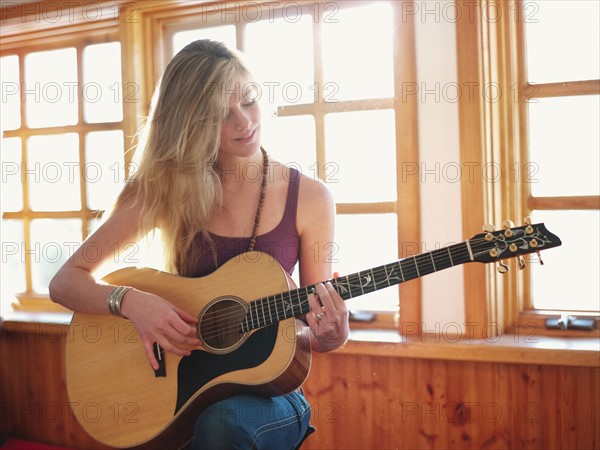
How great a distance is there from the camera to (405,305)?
2195 mm

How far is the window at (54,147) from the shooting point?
2.84 m

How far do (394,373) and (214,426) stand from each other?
0.86 meters

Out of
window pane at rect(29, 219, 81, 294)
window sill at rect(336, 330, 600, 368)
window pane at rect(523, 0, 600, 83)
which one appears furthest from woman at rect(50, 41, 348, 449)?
window pane at rect(29, 219, 81, 294)

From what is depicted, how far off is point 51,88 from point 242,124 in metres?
1.53

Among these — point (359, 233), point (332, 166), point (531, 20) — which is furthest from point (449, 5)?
point (359, 233)

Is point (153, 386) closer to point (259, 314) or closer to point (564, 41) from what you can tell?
point (259, 314)

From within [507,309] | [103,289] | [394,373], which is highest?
[103,289]

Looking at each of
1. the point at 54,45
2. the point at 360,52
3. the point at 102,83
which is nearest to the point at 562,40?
the point at 360,52

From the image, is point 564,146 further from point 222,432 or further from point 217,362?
point 222,432

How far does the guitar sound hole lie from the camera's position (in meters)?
1.59

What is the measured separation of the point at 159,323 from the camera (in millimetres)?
1617

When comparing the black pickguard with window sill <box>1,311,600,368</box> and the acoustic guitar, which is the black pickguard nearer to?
the acoustic guitar

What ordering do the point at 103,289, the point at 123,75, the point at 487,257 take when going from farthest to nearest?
the point at 123,75, the point at 103,289, the point at 487,257

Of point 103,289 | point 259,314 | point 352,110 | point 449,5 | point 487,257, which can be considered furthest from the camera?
point 352,110
